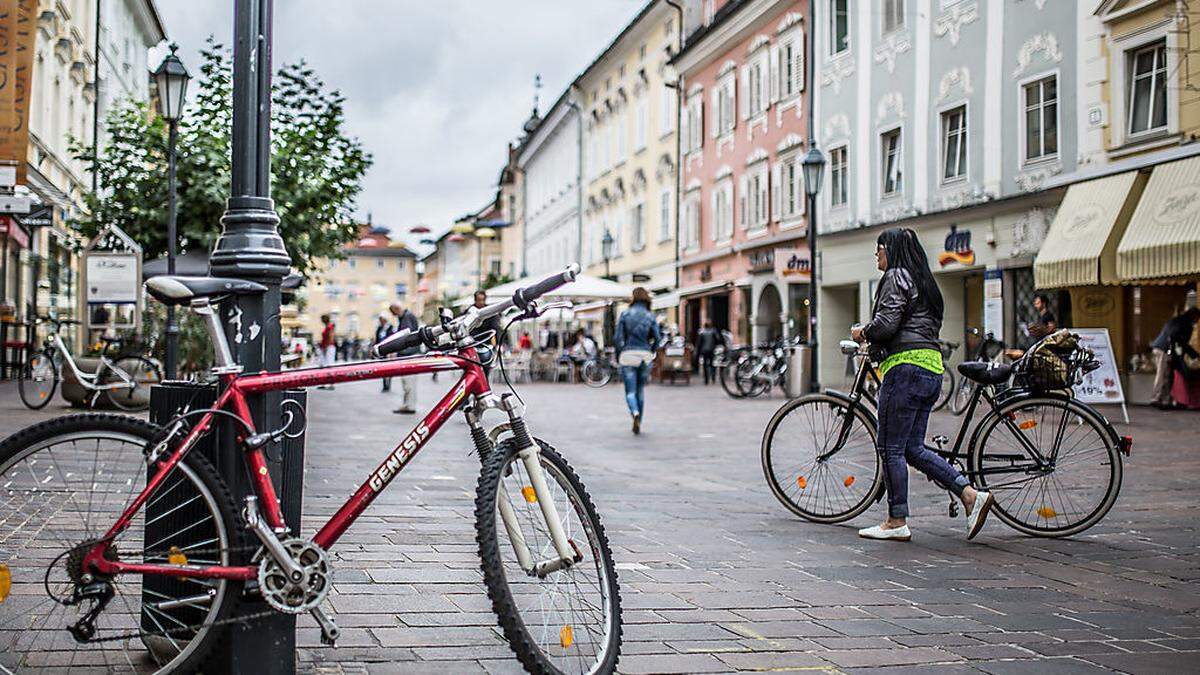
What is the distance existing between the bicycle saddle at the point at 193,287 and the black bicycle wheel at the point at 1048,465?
4662mm

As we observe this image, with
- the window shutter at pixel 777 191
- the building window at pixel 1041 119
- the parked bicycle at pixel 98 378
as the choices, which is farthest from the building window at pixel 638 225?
the parked bicycle at pixel 98 378

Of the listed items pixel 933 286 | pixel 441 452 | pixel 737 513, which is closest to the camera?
pixel 933 286

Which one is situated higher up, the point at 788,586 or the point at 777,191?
the point at 777,191

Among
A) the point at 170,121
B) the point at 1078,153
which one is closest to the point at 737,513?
the point at 170,121

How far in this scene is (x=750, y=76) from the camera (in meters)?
Answer: 36.7

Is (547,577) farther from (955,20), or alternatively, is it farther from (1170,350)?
(955,20)

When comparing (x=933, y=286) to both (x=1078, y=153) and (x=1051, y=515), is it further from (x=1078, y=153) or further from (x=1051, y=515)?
(x=1078, y=153)

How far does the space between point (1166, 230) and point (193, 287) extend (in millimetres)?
17483

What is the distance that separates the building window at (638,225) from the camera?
159ft

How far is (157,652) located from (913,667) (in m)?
2.40

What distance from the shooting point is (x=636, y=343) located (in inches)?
655

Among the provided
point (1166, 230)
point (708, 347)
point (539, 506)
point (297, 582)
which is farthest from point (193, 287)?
point (708, 347)

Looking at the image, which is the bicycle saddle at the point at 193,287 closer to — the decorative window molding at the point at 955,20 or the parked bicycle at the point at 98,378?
the parked bicycle at the point at 98,378

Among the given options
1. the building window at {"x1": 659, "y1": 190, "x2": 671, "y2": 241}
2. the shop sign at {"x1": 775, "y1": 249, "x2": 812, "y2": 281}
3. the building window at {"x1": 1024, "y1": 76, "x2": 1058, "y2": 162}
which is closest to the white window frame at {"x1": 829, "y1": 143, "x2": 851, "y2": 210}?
the shop sign at {"x1": 775, "y1": 249, "x2": 812, "y2": 281}
